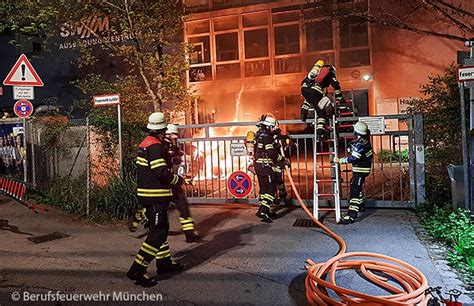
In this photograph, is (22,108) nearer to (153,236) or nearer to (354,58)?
(153,236)

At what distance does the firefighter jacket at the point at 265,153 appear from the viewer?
6.95 m

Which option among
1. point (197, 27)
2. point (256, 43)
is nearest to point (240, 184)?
point (256, 43)

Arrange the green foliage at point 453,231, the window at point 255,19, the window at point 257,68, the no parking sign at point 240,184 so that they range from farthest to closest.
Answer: the window at point 255,19
the window at point 257,68
the no parking sign at point 240,184
the green foliage at point 453,231

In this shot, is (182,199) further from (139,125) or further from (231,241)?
(139,125)

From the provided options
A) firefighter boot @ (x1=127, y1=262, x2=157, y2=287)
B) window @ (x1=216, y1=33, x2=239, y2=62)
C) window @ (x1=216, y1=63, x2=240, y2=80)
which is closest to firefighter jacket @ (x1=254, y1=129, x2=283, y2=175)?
firefighter boot @ (x1=127, y1=262, x2=157, y2=287)

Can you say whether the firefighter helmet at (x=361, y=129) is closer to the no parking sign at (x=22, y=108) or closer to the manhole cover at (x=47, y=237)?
the manhole cover at (x=47, y=237)

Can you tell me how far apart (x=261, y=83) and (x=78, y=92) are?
28.0 feet

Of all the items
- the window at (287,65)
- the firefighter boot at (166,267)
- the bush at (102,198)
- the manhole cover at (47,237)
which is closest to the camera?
the firefighter boot at (166,267)

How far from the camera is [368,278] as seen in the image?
4.38 metres

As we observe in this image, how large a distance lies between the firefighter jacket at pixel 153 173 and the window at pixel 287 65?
12696 millimetres

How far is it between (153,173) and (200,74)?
13702 mm

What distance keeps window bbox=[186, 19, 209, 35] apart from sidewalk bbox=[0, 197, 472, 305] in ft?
38.8

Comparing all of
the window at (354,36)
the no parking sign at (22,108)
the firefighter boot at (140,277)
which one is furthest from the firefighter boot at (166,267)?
the window at (354,36)

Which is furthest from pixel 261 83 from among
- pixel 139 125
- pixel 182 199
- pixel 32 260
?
pixel 32 260
